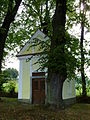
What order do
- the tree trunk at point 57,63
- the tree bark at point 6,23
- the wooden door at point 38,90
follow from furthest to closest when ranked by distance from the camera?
the wooden door at point 38,90, the tree bark at point 6,23, the tree trunk at point 57,63

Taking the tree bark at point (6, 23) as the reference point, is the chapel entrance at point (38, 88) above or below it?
below

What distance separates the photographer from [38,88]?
52.3ft

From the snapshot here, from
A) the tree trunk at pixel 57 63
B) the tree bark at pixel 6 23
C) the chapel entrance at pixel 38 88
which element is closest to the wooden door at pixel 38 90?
the chapel entrance at pixel 38 88

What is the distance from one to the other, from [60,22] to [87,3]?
200 centimetres

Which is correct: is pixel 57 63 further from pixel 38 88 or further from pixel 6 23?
pixel 38 88

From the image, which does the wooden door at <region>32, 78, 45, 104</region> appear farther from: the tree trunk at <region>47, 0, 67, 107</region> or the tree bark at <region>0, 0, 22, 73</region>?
the tree bark at <region>0, 0, 22, 73</region>

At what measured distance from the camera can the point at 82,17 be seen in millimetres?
12289

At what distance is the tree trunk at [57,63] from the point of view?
9672 millimetres

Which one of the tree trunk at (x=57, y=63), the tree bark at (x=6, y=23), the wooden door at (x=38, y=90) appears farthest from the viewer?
the wooden door at (x=38, y=90)

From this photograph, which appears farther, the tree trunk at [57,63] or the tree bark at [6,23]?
the tree bark at [6,23]

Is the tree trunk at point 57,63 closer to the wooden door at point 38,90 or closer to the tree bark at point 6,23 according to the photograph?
the tree bark at point 6,23

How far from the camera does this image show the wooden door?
1562cm

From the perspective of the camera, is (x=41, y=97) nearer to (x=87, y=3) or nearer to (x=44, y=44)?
(x=44, y=44)

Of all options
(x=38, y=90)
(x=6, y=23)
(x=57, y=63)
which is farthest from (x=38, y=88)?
(x=6, y=23)
